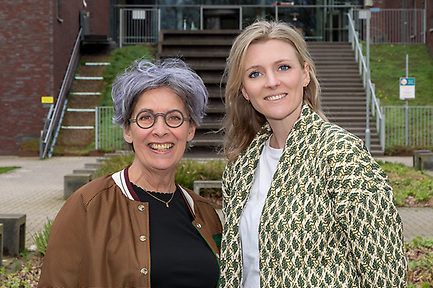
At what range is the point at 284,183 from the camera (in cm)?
201

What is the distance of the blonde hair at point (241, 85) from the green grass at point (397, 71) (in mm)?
17718

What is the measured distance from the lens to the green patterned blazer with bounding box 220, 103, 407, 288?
5.48ft

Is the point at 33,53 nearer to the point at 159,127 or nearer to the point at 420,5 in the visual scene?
the point at 159,127

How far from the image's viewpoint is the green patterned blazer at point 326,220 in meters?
1.67

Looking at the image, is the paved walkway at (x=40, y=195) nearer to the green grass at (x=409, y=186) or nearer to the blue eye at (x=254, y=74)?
the green grass at (x=409, y=186)

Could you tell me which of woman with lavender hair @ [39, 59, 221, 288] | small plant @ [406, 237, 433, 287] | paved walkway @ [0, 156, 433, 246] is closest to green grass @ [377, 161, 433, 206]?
paved walkway @ [0, 156, 433, 246]

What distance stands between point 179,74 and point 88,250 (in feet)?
3.15

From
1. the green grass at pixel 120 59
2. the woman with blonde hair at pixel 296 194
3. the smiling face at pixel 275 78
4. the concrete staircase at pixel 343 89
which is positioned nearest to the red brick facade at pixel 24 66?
the green grass at pixel 120 59

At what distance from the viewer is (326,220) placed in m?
1.82

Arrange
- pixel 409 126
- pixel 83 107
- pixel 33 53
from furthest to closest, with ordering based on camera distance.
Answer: pixel 83 107
pixel 33 53
pixel 409 126

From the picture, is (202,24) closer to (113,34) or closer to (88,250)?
(113,34)

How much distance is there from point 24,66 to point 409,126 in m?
16.2

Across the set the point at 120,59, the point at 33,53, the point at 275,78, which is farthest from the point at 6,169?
the point at 275,78

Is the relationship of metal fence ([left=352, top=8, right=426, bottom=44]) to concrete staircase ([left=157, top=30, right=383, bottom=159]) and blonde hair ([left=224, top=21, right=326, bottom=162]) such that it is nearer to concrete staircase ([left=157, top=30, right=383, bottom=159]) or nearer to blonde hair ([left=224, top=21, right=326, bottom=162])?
concrete staircase ([left=157, top=30, right=383, bottom=159])
